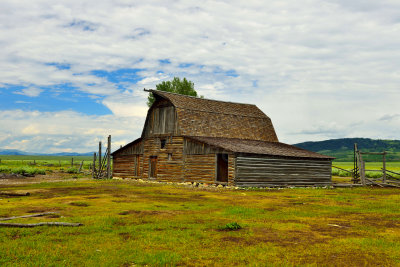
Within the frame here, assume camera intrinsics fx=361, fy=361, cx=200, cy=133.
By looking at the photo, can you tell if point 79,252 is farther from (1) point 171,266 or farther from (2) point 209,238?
(2) point 209,238

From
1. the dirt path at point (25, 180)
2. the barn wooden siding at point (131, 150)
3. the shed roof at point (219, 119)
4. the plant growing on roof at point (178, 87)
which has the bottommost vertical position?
the dirt path at point (25, 180)

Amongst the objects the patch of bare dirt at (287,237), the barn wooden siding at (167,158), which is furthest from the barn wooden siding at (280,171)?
the patch of bare dirt at (287,237)

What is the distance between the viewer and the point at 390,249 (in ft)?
29.4

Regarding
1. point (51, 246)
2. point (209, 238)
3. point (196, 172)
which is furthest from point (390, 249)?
point (196, 172)

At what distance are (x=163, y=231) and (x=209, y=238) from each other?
5.04 feet

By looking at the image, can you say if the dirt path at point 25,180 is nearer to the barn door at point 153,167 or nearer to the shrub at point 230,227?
the barn door at point 153,167

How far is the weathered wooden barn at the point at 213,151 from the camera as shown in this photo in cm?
2989

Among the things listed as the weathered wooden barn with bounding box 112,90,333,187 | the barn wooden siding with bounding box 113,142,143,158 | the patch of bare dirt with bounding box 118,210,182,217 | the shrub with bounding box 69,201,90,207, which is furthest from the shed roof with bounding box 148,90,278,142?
the patch of bare dirt with bounding box 118,210,182,217

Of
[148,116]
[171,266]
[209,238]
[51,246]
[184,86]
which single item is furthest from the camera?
[184,86]

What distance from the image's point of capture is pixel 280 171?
3103cm

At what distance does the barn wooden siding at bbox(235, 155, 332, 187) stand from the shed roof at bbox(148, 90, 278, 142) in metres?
7.77

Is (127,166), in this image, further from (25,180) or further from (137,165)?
(25,180)

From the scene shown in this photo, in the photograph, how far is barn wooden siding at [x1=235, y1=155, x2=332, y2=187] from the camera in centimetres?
2894

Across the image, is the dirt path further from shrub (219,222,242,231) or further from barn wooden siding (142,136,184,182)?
shrub (219,222,242,231)
